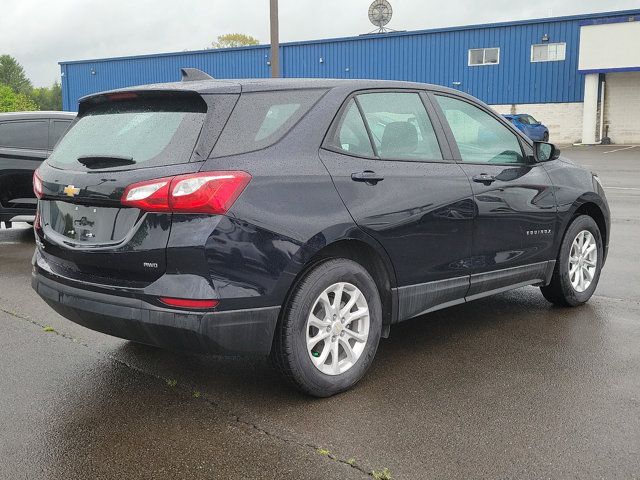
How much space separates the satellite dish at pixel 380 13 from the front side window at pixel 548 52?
472 inches

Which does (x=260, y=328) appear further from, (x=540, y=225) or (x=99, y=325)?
(x=540, y=225)

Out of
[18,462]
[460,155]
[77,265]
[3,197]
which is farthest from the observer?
[3,197]

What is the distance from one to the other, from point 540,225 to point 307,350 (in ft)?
7.33

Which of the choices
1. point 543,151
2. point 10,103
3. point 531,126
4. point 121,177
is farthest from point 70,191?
point 10,103

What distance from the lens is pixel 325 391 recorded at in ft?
11.8

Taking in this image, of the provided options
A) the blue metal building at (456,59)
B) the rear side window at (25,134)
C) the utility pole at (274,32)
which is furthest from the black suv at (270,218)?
the blue metal building at (456,59)

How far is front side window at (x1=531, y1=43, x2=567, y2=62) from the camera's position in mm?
34812

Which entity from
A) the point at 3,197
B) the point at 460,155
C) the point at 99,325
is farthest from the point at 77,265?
the point at 3,197

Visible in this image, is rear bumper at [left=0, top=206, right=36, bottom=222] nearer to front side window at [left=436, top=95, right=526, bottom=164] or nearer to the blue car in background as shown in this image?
front side window at [left=436, top=95, right=526, bottom=164]

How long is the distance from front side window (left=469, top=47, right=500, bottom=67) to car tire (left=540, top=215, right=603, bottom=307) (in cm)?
3324

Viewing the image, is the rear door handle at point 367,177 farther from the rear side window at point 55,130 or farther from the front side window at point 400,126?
the rear side window at point 55,130

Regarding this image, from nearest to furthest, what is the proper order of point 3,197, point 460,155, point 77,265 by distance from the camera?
1. point 77,265
2. point 460,155
3. point 3,197

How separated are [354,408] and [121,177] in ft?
5.28

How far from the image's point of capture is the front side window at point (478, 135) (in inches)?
176
